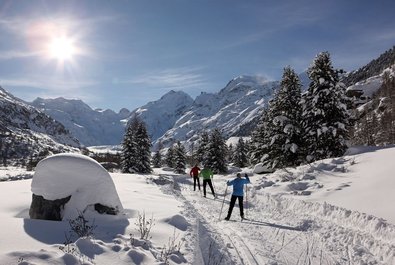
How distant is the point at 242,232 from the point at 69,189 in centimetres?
547

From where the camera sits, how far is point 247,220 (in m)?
14.0

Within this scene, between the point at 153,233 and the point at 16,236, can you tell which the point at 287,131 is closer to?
the point at 153,233


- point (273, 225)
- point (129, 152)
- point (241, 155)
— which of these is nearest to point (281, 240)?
point (273, 225)

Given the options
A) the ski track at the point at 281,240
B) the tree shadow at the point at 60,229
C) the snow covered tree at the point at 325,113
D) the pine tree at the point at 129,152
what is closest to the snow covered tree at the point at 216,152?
the pine tree at the point at 129,152

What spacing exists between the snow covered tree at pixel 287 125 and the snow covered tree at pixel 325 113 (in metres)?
2.80

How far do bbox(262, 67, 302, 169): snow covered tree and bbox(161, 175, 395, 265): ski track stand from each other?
19689 millimetres

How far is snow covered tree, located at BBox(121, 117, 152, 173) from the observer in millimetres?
51500

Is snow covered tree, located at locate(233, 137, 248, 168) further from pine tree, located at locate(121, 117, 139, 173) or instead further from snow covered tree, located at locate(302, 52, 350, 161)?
snow covered tree, located at locate(302, 52, 350, 161)

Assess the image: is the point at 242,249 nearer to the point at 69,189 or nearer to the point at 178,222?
the point at 178,222

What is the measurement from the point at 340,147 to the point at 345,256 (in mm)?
22506

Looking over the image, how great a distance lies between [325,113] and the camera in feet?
99.3

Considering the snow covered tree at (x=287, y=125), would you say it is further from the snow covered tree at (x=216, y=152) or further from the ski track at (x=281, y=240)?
the ski track at (x=281, y=240)

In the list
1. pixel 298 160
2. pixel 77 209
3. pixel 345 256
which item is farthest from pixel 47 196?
pixel 298 160

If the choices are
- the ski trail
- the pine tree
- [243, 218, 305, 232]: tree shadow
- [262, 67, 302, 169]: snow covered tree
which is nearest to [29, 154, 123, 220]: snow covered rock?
the ski trail
